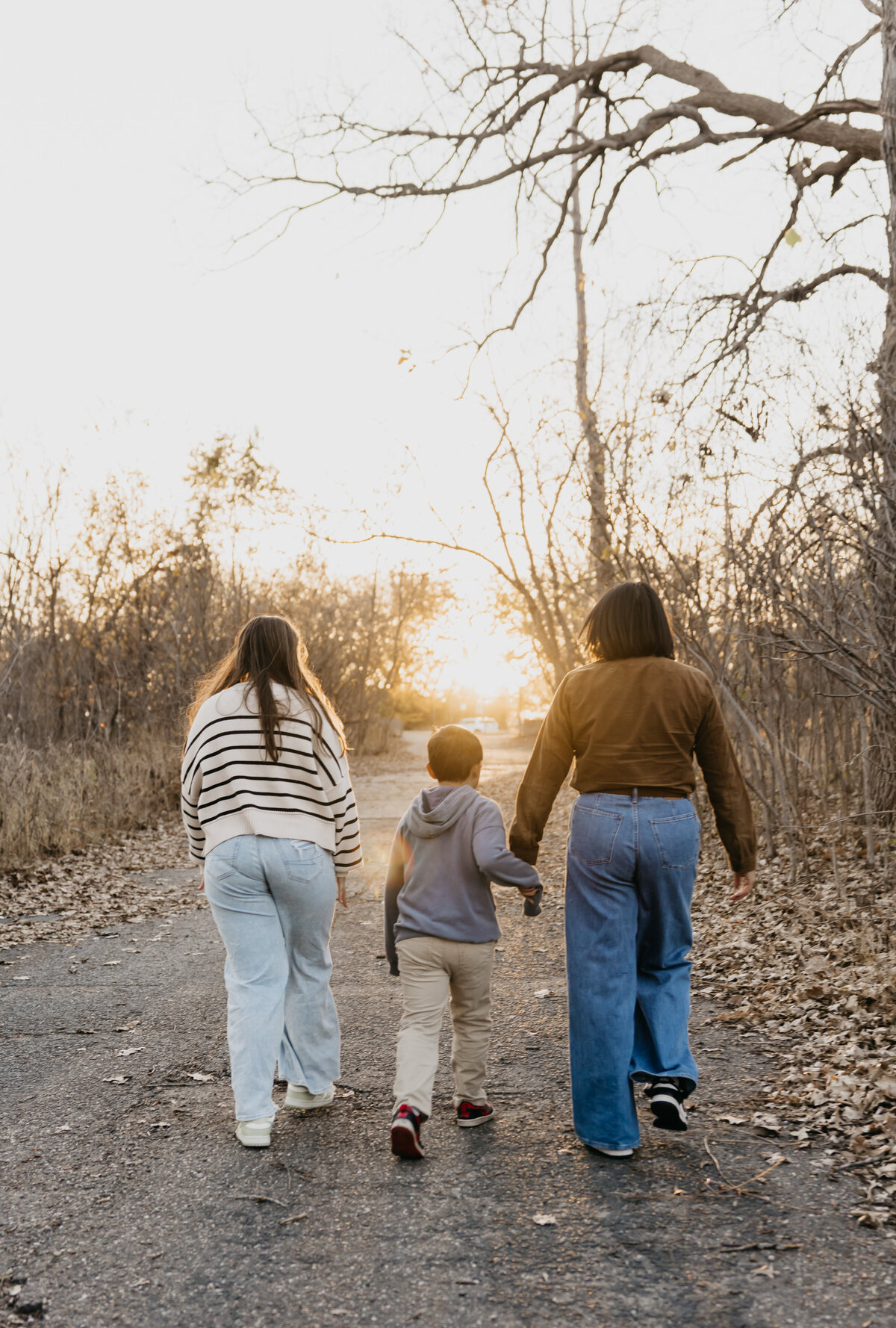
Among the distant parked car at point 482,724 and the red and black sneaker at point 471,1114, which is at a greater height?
the distant parked car at point 482,724

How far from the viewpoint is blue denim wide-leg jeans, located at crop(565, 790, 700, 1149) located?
3535 mm

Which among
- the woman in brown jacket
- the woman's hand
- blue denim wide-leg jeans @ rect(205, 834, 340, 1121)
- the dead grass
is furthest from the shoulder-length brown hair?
the dead grass

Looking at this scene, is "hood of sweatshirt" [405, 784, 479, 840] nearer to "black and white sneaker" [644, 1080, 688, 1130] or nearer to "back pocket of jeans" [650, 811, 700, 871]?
"back pocket of jeans" [650, 811, 700, 871]

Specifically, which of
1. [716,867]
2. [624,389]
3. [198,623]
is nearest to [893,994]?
[716,867]

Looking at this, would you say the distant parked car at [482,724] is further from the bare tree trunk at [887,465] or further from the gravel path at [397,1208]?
the gravel path at [397,1208]

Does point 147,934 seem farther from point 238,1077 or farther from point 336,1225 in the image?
point 336,1225

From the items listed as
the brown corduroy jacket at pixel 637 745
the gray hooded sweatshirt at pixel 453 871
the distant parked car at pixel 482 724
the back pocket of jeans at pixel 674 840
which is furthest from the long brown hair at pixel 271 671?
the distant parked car at pixel 482 724

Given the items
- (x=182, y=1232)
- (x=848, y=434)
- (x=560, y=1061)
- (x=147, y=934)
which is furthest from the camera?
(x=147, y=934)

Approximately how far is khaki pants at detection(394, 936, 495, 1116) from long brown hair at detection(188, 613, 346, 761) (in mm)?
865

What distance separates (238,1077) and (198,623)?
14.7 m

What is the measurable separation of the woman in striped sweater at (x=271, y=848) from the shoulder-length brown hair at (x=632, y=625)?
1.10 m

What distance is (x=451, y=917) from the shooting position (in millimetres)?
3719

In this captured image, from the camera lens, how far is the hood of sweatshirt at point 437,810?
3.77 meters

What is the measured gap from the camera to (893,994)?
16.2 feet
